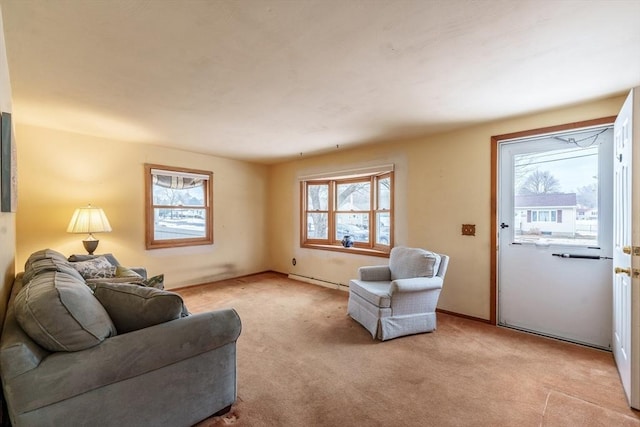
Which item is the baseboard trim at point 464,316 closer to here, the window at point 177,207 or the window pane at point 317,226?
the window pane at point 317,226

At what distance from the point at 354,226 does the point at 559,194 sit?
106 inches

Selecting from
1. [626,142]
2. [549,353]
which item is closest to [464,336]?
[549,353]

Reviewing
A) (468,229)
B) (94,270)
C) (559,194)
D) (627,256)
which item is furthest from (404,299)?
(94,270)

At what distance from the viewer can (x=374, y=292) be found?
2846 millimetres

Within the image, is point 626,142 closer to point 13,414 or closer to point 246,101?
point 246,101

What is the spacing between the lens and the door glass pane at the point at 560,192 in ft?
8.57

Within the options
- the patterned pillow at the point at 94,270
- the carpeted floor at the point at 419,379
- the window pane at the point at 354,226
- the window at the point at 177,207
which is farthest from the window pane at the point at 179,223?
the window pane at the point at 354,226

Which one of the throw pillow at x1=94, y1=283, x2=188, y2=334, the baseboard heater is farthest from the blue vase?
the throw pillow at x1=94, y1=283, x2=188, y2=334

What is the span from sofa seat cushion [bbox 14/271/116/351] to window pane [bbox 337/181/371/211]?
374 centimetres

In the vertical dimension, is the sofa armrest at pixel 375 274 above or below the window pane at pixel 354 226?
below

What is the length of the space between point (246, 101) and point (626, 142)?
2932 mm

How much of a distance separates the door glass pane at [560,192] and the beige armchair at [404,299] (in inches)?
38.1

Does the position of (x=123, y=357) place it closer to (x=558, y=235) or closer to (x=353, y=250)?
(x=353, y=250)

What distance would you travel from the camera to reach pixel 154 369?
141 cm
